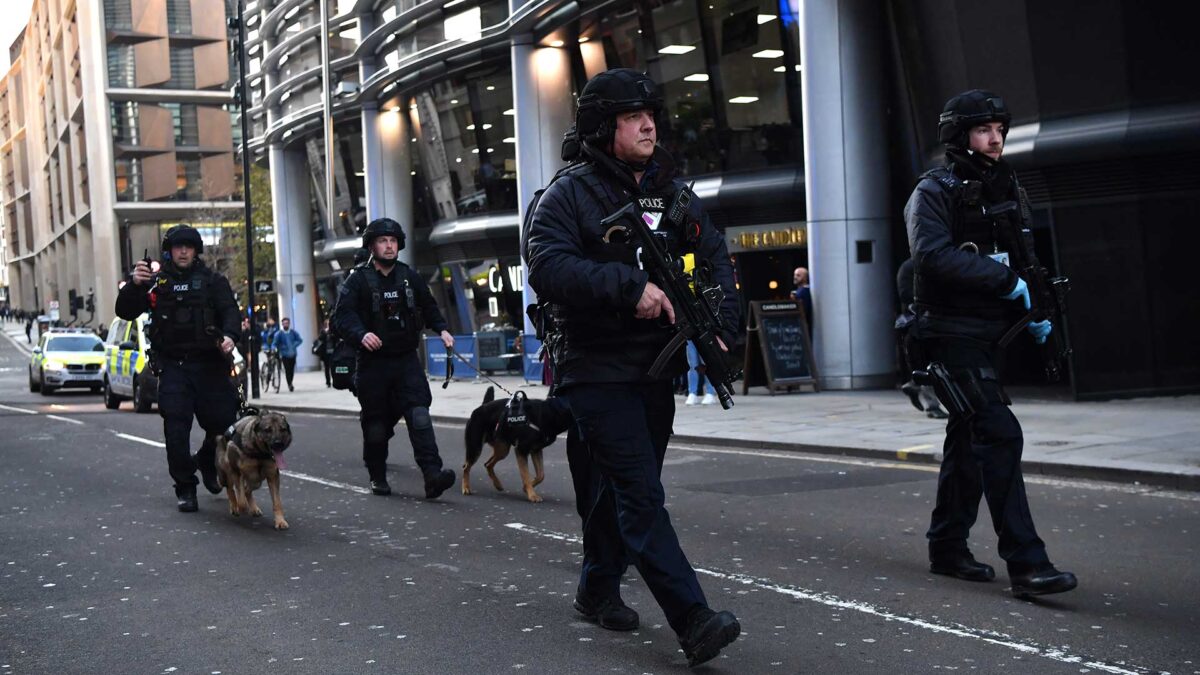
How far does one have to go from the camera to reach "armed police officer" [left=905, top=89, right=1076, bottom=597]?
19.0ft

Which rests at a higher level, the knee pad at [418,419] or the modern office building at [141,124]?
the modern office building at [141,124]

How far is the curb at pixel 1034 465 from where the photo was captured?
9.53 meters

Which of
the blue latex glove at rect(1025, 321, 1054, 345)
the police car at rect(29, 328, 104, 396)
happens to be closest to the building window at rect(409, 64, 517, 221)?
the police car at rect(29, 328, 104, 396)

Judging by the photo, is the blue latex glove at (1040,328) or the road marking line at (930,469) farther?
the road marking line at (930,469)

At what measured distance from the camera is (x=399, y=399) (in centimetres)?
991

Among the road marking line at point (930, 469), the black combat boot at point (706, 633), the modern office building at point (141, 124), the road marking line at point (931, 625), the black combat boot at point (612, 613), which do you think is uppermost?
the modern office building at point (141, 124)

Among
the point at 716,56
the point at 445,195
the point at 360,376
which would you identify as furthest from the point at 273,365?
the point at 360,376

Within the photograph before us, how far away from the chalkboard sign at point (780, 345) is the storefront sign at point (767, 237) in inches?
82.7

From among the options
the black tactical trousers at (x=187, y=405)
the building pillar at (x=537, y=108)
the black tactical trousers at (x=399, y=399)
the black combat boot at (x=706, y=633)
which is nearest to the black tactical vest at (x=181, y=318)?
the black tactical trousers at (x=187, y=405)

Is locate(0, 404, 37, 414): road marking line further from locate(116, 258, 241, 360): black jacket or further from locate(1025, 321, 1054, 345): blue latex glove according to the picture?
locate(1025, 321, 1054, 345): blue latex glove

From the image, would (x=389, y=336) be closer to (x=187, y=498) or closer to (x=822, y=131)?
(x=187, y=498)

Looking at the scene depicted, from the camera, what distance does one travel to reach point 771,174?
22.1 meters

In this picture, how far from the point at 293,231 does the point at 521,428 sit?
125 ft

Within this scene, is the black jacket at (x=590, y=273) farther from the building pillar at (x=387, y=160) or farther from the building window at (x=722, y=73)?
the building pillar at (x=387, y=160)
